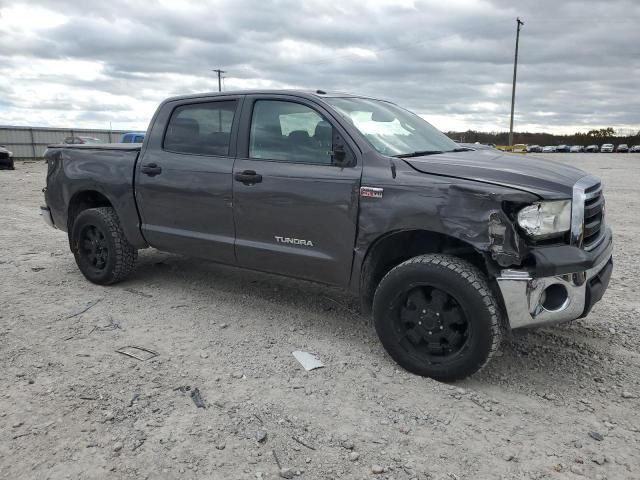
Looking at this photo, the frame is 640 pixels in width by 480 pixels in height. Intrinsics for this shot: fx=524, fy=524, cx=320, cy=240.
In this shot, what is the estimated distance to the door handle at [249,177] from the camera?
13.2ft

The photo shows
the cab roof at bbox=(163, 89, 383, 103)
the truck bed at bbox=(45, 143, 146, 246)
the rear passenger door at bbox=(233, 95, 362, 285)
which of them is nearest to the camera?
the rear passenger door at bbox=(233, 95, 362, 285)

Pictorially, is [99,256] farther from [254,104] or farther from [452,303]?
[452,303]

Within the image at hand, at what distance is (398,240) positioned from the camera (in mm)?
3598

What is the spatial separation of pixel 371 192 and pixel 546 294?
4.06 feet

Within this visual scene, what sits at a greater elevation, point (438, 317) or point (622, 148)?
point (622, 148)

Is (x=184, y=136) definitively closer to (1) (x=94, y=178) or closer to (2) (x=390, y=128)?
(1) (x=94, y=178)

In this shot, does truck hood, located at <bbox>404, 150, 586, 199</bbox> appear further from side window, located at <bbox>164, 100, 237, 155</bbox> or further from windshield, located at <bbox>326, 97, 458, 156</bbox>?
side window, located at <bbox>164, 100, 237, 155</bbox>

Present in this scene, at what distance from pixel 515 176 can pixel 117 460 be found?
2.65 meters

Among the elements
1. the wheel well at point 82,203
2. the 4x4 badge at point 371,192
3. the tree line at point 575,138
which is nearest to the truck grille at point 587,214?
the 4x4 badge at point 371,192

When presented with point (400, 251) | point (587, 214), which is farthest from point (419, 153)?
point (587, 214)

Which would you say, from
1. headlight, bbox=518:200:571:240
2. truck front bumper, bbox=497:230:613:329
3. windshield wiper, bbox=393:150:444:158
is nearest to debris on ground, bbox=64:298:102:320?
windshield wiper, bbox=393:150:444:158

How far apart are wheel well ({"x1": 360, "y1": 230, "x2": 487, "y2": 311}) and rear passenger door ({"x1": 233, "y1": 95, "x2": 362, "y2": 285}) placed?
0.15 metres

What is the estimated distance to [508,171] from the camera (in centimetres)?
319

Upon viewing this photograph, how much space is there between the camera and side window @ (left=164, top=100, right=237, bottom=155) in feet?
14.3
